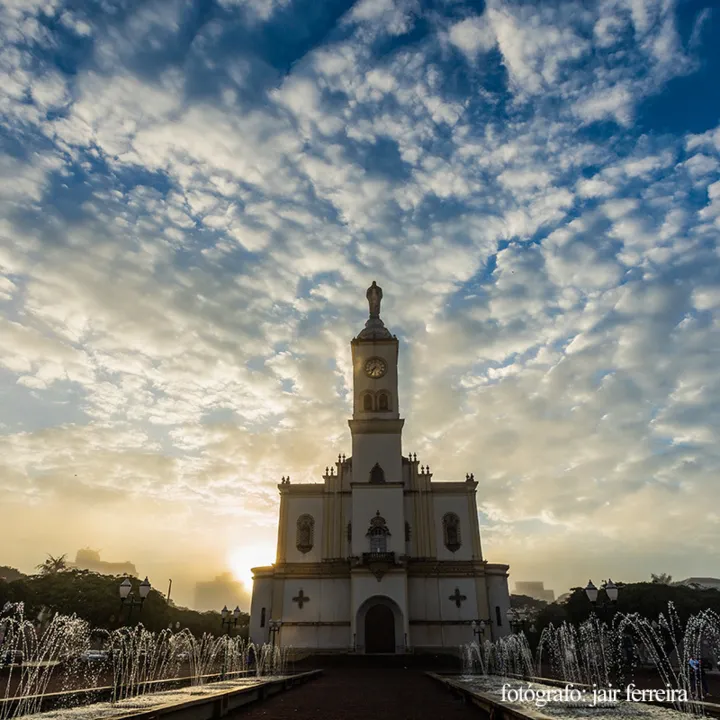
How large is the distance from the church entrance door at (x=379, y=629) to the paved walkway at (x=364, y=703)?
1239cm

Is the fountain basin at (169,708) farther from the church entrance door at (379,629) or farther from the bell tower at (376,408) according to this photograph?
the bell tower at (376,408)

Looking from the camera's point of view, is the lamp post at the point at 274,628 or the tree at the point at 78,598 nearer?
the lamp post at the point at 274,628

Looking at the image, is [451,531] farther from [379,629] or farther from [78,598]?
[78,598]

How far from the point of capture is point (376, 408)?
130 feet

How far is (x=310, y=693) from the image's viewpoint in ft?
57.4

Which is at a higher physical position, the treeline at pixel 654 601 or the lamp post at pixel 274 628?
the treeline at pixel 654 601

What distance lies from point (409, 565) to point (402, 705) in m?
22.6

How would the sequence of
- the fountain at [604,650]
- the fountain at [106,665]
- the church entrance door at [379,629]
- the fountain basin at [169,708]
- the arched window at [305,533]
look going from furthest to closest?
the arched window at [305,533], the church entrance door at [379,629], the fountain at [604,650], the fountain at [106,665], the fountain basin at [169,708]

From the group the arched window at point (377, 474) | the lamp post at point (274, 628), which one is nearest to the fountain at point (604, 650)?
the arched window at point (377, 474)

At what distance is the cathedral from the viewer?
34250mm

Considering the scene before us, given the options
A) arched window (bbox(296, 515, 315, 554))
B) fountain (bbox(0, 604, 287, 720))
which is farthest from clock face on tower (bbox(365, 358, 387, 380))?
fountain (bbox(0, 604, 287, 720))

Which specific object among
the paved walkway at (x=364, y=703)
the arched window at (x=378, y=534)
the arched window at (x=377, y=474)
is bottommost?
the paved walkway at (x=364, y=703)

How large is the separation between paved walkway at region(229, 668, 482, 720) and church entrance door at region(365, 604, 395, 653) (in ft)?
40.7

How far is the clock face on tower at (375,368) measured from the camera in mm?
40469
